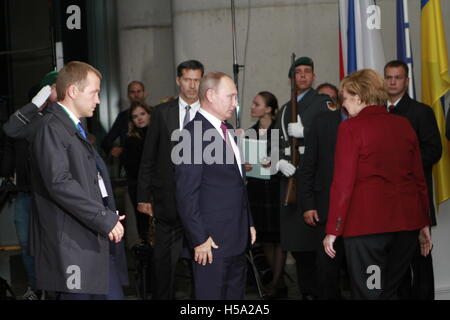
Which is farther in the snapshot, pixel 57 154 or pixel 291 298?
pixel 291 298

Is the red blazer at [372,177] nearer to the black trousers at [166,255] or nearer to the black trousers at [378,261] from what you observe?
the black trousers at [378,261]

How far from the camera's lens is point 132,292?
5.65 m

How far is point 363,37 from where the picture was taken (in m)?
5.03

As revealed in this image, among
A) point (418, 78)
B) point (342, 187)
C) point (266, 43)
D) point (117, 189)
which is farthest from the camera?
point (117, 189)

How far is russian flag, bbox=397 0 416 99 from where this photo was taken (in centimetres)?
486

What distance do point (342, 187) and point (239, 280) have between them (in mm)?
651

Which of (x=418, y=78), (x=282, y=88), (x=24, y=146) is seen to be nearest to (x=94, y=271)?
(x=24, y=146)

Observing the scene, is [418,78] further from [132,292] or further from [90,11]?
[90,11]

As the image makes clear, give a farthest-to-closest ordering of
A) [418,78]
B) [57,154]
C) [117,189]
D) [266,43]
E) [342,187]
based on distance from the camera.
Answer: [117,189] → [266,43] → [418,78] → [342,187] → [57,154]

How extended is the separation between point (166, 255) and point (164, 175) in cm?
49

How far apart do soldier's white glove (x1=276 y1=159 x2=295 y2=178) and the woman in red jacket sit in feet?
4.64

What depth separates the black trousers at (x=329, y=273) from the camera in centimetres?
444

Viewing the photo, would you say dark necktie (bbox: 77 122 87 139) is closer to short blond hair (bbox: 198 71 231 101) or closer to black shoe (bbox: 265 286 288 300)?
short blond hair (bbox: 198 71 231 101)
